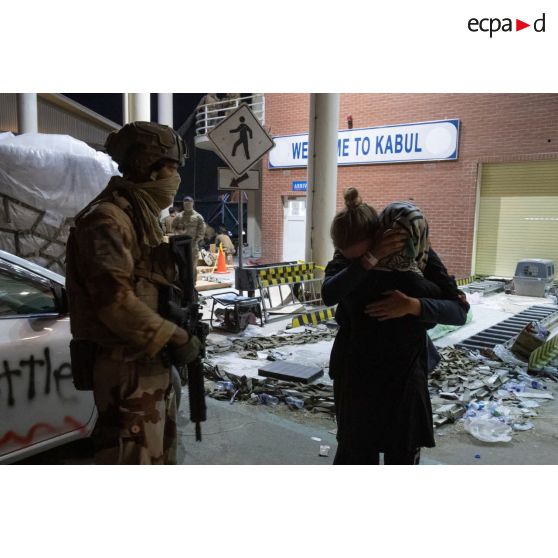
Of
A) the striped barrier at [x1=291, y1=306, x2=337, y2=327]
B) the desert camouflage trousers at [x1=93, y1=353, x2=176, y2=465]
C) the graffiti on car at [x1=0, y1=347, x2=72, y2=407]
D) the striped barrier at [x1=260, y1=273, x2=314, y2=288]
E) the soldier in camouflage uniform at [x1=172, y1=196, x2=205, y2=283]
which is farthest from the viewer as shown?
the soldier in camouflage uniform at [x1=172, y1=196, x2=205, y2=283]

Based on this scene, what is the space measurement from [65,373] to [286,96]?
15726mm

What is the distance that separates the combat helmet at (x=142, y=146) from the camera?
2.35 meters

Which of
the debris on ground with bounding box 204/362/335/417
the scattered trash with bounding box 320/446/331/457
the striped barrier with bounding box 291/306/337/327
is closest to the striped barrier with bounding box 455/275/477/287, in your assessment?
the striped barrier with bounding box 291/306/337/327

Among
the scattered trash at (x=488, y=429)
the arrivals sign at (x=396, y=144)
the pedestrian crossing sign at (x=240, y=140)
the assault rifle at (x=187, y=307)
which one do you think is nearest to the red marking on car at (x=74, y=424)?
the assault rifle at (x=187, y=307)

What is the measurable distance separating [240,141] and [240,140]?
0.01 m

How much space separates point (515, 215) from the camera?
551 inches

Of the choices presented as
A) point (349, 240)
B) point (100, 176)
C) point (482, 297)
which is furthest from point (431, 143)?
point (349, 240)

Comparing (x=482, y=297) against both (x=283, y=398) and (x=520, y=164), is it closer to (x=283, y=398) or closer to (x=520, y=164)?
(x=520, y=164)

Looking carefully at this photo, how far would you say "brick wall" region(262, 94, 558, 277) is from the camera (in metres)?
13.3

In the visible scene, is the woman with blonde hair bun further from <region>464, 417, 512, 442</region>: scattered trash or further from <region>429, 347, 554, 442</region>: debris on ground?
<region>429, 347, 554, 442</region>: debris on ground

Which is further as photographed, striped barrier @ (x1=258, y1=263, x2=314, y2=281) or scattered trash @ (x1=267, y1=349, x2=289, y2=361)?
striped barrier @ (x1=258, y1=263, x2=314, y2=281)

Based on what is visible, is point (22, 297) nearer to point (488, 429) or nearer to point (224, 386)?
point (224, 386)

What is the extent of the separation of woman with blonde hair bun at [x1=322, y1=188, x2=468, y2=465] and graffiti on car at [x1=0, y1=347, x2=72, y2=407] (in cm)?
173

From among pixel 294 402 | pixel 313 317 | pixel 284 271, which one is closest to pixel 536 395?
pixel 294 402
